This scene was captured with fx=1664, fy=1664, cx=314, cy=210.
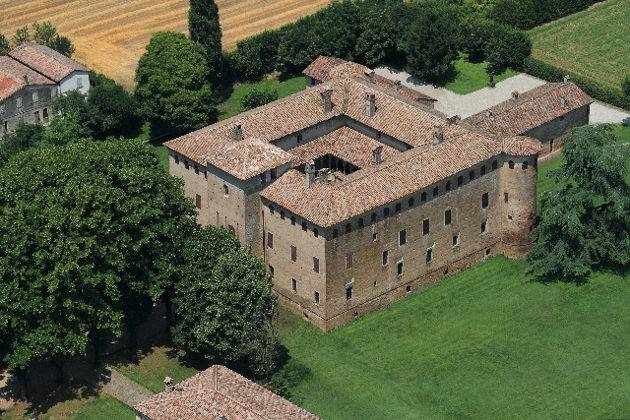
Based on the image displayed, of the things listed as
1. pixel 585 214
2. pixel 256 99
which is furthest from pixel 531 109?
pixel 256 99

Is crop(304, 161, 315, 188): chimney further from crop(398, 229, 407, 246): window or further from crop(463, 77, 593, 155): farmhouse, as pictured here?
crop(463, 77, 593, 155): farmhouse

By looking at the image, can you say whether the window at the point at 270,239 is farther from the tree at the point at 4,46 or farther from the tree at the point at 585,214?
the tree at the point at 4,46

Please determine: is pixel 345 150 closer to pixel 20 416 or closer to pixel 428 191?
pixel 428 191

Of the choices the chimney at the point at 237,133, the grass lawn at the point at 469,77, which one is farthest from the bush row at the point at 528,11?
the chimney at the point at 237,133

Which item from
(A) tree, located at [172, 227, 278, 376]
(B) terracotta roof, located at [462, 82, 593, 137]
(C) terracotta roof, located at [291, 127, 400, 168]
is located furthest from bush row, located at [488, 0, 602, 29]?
(A) tree, located at [172, 227, 278, 376]

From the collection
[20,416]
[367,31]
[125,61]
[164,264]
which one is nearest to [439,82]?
[367,31]

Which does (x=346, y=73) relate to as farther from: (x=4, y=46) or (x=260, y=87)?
(x=4, y=46)
